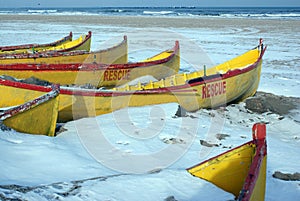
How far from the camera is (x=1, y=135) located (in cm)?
449

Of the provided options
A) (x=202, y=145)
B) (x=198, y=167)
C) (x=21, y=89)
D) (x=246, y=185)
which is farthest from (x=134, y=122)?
(x=246, y=185)

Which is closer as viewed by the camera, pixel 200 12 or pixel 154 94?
pixel 154 94

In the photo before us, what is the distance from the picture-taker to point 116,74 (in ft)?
29.1

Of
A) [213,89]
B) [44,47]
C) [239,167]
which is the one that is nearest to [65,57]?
[44,47]

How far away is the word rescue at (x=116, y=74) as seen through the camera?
870 cm

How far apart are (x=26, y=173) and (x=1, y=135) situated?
98 centimetres

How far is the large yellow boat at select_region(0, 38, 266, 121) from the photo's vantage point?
579 cm

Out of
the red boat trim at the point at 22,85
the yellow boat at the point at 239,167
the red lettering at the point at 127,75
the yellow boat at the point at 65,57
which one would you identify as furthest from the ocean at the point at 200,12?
the yellow boat at the point at 239,167

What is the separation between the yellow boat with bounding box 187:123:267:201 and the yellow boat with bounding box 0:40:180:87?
16.0 ft

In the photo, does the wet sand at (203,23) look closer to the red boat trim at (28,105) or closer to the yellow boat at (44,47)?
the yellow boat at (44,47)

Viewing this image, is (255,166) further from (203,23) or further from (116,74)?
(203,23)

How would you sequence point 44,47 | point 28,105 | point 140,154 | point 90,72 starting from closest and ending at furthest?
point 28,105 < point 140,154 < point 90,72 < point 44,47

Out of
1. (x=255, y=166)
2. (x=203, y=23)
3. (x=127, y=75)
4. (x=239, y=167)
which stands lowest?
(x=127, y=75)

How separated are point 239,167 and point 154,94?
317 centimetres
